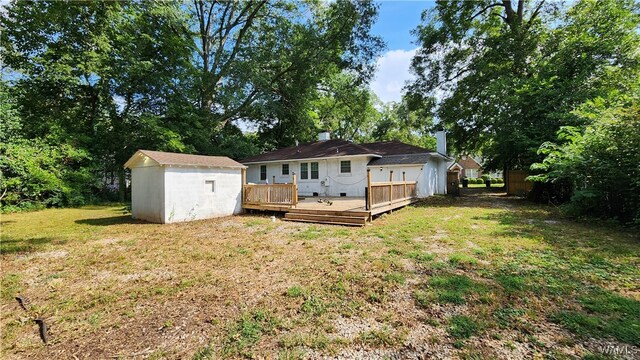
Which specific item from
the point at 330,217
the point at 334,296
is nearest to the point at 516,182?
the point at 330,217

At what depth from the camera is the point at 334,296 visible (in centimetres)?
375

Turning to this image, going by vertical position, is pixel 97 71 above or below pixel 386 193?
above

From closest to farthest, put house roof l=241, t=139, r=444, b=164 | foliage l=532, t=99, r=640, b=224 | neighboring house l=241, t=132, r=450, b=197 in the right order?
foliage l=532, t=99, r=640, b=224 → neighboring house l=241, t=132, r=450, b=197 → house roof l=241, t=139, r=444, b=164

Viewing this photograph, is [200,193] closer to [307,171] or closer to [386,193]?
[386,193]

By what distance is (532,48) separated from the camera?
1529cm

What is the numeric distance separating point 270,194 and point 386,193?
4833 millimetres

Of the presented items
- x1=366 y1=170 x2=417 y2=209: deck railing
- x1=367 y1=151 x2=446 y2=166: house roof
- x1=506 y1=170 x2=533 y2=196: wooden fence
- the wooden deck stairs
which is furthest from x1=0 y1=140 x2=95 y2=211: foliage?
x1=506 y1=170 x2=533 y2=196: wooden fence

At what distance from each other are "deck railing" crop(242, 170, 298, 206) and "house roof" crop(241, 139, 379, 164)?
6.27 metres

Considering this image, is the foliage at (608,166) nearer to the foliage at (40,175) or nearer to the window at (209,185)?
the window at (209,185)

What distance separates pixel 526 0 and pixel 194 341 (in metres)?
24.6

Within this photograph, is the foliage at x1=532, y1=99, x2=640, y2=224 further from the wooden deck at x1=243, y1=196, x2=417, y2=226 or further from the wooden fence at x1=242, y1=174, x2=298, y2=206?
the wooden fence at x1=242, y1=174, x2=298, y2=206

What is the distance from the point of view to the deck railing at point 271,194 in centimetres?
1062

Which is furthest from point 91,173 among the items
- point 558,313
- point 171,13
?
point 558,313

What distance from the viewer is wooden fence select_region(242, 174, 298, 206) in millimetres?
10617
